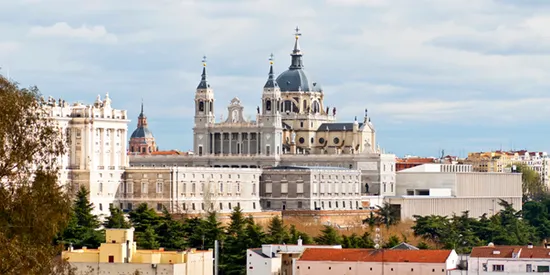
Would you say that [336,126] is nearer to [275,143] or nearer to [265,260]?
[275,143]

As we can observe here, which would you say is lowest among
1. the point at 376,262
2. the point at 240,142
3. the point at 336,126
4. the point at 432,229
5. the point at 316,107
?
the point at 376,262

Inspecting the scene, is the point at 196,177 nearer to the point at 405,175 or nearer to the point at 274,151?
the point at 274,151

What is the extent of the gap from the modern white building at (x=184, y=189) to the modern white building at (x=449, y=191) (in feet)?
50.3

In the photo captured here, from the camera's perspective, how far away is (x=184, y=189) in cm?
14062

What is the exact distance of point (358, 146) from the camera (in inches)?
6752

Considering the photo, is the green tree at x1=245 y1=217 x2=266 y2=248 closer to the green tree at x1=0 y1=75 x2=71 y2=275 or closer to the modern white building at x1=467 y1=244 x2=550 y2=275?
the modern white building at x1=467 y1=244 x2=550 y2=275

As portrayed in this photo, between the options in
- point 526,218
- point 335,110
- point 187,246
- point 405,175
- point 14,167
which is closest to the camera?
point 14,167

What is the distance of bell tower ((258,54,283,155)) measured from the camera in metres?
164

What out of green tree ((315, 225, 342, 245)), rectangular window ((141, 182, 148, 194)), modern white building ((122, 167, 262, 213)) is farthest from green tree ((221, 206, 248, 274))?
rectangular window ((141, 182, 148, 194))

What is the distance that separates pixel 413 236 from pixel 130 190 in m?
24.5

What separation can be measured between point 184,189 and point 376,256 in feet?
195

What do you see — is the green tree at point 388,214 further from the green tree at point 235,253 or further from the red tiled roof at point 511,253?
the red tiled roof at point 511,253

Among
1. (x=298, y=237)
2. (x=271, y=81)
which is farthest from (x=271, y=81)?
(x=298, y=237)

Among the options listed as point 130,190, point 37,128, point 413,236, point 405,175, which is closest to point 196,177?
point 130,190
